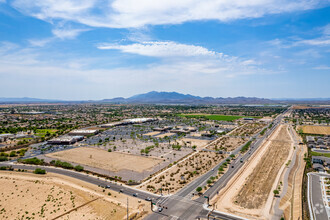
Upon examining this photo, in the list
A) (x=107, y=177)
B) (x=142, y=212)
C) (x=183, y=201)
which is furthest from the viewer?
(x=107, y=177)

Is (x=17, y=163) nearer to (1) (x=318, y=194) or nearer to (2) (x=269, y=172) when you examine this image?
(2) (x=269, y=172)

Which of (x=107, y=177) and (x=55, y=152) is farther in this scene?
(x=55, y=152)

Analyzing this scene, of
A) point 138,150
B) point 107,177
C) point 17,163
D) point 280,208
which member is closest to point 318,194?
point 280,208

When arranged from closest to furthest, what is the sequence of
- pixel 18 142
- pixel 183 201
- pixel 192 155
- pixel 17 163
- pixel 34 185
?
pixel 183 201 → pixel 34 185 → pixel 17 163 → pixel 192 155 → pixel 18 142

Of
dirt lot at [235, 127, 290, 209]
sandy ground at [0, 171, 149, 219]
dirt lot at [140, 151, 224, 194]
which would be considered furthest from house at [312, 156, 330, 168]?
sandy ground at [0, 171, 149, 219]

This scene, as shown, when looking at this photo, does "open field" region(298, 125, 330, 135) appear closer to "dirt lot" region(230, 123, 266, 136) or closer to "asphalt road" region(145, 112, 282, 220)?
"dirt lot" region(230, 123, 266, 136)

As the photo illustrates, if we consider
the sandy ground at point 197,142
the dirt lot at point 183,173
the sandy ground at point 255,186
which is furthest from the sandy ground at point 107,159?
the sandy ground at point 255,186

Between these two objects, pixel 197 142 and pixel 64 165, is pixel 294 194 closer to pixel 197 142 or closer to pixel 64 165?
pixel 197 142

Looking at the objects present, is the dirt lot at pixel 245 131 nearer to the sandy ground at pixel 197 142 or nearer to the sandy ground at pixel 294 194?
the sandy ground at pixel 197 142
